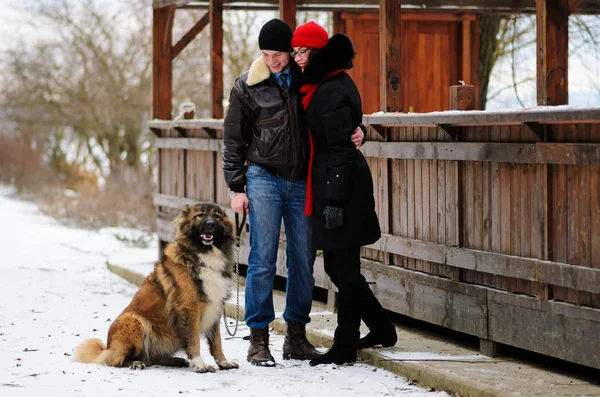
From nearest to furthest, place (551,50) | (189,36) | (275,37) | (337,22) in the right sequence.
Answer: (551,50) < (275,37) < (189,36) < (337,22)

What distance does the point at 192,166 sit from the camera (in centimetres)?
1152

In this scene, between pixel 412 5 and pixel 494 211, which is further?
pixel 412 5

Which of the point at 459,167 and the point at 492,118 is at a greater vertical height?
the point at 492,118

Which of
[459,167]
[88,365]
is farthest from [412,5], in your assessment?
[88,365]

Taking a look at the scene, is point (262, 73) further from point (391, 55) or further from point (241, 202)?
point (391, 55)

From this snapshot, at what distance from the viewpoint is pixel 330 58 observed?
6.35 metres

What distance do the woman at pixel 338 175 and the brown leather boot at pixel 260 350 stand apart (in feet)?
1.00

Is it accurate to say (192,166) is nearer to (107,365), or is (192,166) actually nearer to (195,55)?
(107,365)

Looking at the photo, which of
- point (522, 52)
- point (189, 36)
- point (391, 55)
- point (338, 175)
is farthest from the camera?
point (522, 52)

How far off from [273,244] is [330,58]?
131 cm

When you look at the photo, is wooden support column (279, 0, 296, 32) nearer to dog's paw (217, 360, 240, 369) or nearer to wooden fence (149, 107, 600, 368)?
wooden fence (149, 107, 600, 368)

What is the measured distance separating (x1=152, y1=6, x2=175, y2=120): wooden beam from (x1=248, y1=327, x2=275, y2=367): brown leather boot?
6273mm

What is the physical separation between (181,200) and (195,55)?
15.6 m

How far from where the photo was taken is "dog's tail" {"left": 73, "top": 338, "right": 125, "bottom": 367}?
6445 mm
